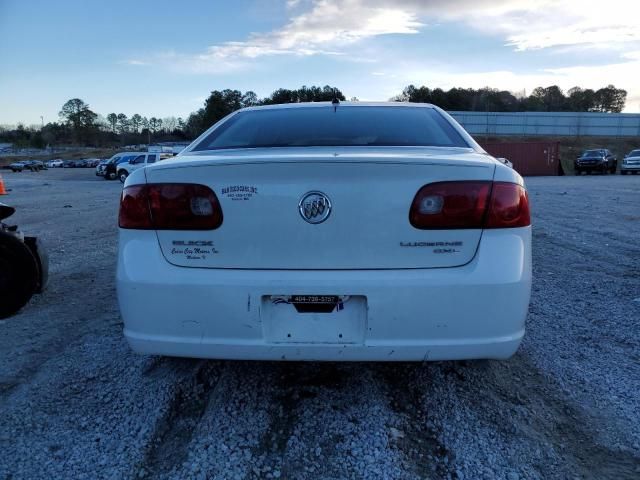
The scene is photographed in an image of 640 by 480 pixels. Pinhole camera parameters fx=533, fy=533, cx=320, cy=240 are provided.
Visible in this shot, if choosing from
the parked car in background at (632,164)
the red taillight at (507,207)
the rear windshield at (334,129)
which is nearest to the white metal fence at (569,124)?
the parked car in background at (632,164)

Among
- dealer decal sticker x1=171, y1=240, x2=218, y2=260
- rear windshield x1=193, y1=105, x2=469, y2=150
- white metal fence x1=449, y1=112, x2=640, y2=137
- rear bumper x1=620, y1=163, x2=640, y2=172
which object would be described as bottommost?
rear bumper x1=620, y1=163, x2=640, y2=172

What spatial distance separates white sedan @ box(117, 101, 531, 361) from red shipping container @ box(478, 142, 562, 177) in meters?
37.9

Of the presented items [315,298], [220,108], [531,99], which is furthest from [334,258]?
[531,99]

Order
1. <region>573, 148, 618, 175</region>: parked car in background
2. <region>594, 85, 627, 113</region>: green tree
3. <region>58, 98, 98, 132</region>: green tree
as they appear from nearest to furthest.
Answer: <region>573, 148, 618, 175</region>: parked car in background
<region>594, 85, 627, 113</region>: green tree
<region>58, 98, 98, 132</region>: green tree

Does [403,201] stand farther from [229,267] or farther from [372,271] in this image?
[229,267]

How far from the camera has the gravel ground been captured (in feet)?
7.11

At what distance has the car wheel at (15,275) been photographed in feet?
13.2

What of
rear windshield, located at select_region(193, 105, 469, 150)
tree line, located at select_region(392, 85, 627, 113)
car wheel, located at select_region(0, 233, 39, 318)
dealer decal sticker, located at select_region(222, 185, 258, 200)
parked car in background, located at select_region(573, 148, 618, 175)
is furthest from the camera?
tree line, located at select_region(392, 85, 627, 113)

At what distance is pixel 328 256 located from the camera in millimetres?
2242

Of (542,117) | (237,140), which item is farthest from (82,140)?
(237,140)

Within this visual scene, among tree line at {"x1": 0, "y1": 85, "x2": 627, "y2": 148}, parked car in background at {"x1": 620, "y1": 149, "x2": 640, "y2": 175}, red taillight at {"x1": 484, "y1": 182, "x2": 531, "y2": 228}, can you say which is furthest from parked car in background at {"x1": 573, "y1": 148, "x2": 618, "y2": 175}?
red taillight at {"x1": 484, "y1": 182, "x2": 531, "y2": 228}

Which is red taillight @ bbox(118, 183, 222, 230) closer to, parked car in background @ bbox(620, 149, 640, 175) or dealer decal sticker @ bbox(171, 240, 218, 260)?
dealer decal sticker @ bbox(171, 240, 218, 260)

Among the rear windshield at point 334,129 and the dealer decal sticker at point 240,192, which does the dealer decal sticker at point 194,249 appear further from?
the rear windshield at point 334,129

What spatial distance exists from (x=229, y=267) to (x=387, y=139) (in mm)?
1220
